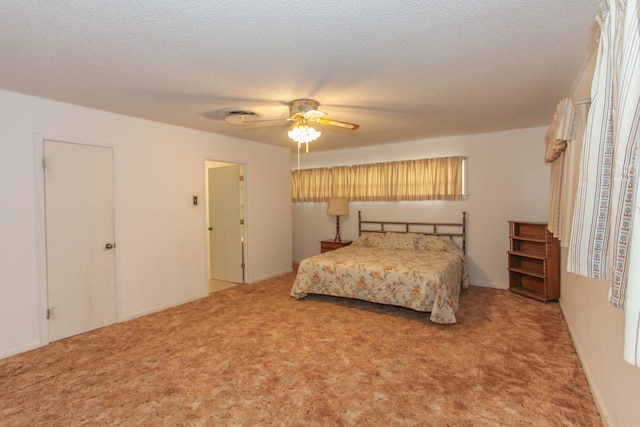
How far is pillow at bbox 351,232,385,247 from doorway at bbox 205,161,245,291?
1939 millimetres

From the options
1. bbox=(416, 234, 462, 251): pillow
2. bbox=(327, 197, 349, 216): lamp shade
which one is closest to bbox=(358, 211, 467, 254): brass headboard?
bbox=(416, 234, 462, 251): pillow

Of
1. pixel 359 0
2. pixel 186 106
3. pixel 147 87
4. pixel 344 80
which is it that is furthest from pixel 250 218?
pixel 359 0

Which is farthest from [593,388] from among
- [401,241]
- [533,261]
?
[401,241]

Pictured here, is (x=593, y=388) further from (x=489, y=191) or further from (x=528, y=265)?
(x=489, y=191)

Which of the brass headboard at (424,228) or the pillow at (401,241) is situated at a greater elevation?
the brass headboard at (424,228)

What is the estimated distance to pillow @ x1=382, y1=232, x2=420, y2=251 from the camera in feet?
16.8

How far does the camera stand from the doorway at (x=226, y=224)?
538 centimetres

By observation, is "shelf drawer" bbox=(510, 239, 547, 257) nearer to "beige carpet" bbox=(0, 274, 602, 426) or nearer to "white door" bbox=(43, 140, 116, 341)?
"beige carpet" bbox=(0, 274, 602, 426)

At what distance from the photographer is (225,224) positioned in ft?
18.3

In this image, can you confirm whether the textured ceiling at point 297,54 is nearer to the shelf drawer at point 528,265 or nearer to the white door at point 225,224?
the white door at point 225,224

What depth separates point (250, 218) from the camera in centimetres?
538

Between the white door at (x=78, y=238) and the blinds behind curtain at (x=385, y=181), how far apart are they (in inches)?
146

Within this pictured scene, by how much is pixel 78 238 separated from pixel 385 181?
4.43 m

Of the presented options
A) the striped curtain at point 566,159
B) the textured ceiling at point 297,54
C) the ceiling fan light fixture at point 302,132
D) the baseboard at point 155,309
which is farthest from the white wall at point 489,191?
the baseboard at point 155,309
